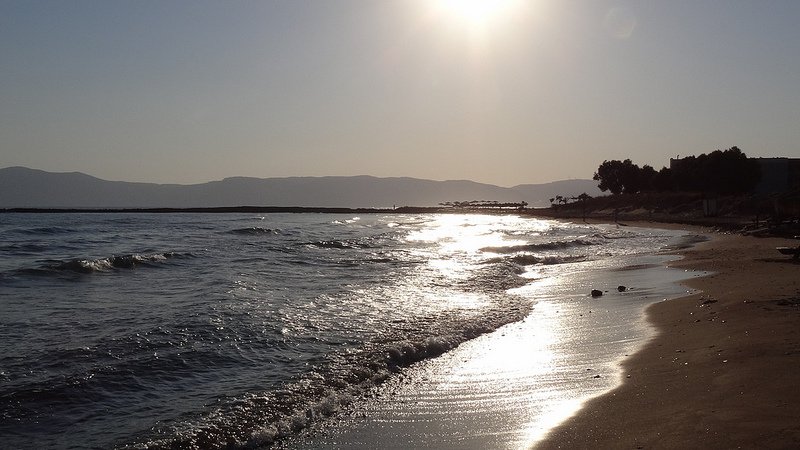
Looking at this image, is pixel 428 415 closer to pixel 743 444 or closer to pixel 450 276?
pixel 743 444

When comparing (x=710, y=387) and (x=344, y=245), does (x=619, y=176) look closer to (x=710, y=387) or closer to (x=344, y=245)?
(x=344, y=245)

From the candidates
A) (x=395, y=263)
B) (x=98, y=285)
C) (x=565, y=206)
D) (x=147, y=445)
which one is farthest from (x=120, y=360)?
(x=565, y=206)

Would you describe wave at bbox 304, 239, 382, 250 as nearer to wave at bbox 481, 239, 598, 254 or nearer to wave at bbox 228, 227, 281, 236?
wave at bbox 481, 239, 598, 254

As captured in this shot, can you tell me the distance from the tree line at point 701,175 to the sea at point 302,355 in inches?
2469

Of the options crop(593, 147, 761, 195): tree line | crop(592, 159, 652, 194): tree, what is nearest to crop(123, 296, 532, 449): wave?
crop(593, 147, 761, 195): tree line

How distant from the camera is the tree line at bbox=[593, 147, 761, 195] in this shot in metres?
74.6

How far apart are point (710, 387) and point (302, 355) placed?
5527mm

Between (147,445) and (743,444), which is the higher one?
(743,444)

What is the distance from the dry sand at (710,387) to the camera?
17.4 ft

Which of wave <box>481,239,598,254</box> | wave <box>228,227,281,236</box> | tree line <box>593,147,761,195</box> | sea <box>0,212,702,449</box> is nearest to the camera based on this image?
sea <box>0,212,702,449</box>

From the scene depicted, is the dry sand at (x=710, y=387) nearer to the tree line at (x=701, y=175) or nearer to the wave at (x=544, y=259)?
the wave at (x=544, y=259)

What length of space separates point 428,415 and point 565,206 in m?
111

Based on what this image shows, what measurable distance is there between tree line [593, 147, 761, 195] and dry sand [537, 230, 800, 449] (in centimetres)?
7010

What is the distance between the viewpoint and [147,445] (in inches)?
241
